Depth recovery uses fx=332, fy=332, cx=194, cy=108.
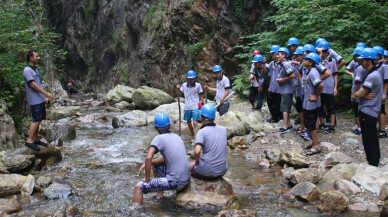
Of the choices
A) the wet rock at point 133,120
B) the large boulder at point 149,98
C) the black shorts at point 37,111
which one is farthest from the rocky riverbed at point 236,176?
the large boulder at point 149,98

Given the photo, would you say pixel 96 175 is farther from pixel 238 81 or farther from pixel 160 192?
pixel 238 81

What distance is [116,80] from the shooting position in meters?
32.1

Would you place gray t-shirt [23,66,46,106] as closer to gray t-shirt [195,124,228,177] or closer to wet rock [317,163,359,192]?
gray t-shirt [195,124,228,177]

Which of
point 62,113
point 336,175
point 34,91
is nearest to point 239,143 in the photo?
point 336,175

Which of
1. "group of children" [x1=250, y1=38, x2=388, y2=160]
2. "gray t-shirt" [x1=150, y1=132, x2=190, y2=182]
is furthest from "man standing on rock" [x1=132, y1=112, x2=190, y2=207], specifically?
"group of children" [x1=250, y1=38, x2=388, y2=160]

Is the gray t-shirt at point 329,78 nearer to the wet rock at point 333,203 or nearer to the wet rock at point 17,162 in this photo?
the wet rock at point 333,203

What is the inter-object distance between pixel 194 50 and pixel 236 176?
13032mm

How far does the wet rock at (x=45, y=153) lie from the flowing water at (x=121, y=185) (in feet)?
0.56

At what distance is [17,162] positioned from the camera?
6133mm

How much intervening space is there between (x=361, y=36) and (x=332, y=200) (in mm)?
6489

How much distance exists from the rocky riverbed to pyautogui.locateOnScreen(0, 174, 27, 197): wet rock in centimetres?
1

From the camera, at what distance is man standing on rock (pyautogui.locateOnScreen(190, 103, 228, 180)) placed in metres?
4.68

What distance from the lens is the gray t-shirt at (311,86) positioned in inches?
258

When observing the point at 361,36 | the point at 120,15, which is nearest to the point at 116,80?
the point at 120,15
